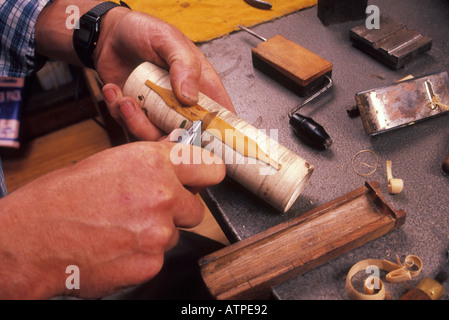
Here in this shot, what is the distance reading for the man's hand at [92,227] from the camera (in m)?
0.66

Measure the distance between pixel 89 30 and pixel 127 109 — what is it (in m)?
0.37

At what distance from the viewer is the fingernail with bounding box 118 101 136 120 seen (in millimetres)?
910

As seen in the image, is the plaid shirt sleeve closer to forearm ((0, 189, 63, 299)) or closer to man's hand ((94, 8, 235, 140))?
man's hand ((94, 8, 235, 140))

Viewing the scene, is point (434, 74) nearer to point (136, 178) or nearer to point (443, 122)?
point (443, 122)

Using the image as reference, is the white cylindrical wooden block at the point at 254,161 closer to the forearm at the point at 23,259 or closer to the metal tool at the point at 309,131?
the metal tool at the point at 309,131

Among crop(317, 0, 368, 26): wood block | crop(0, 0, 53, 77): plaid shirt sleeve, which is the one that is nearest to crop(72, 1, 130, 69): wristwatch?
crop(0, 0, 53, 77): plaid shirt sleeve

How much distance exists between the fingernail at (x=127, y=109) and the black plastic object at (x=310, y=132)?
408mm

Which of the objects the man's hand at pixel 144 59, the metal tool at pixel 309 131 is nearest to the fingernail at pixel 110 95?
the man's hand at pixel 144 59

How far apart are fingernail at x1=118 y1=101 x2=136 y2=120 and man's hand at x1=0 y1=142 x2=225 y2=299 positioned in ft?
0.71

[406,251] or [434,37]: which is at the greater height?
[434,37]
